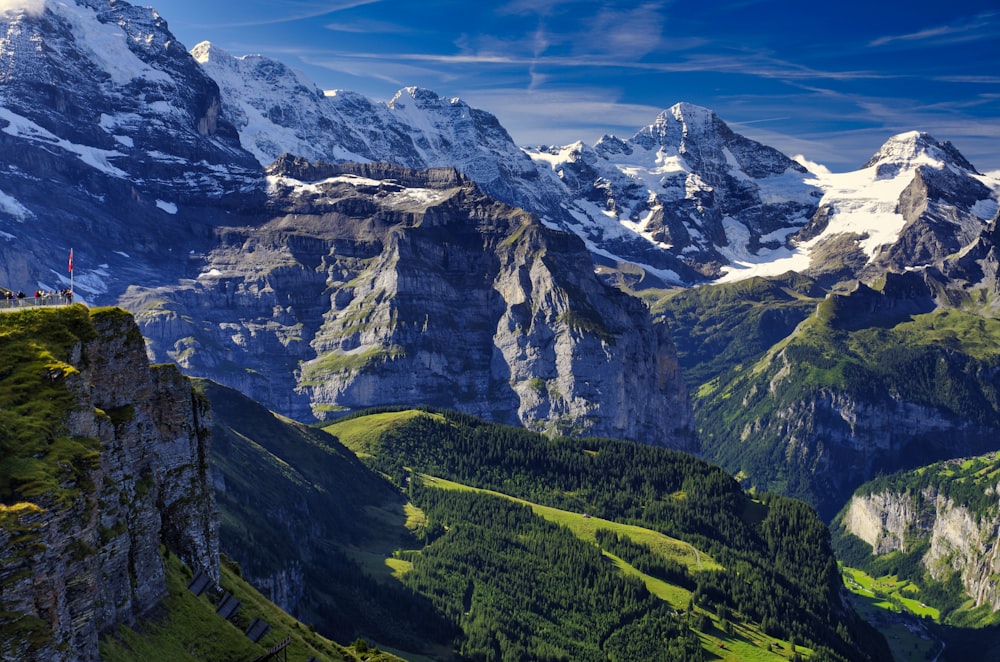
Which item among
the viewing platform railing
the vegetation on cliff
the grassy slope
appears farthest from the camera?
the viewing platform railing

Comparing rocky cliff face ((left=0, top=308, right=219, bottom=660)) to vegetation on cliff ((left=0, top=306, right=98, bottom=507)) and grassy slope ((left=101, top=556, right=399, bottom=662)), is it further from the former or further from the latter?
grassy slope ((left=101, top=556, right=399, bottom=662))

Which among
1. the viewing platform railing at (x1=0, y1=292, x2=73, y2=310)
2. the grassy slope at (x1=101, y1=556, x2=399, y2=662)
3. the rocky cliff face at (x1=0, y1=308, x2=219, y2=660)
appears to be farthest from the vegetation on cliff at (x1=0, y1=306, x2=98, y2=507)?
the grassy slope at (x1=101, y1=556, x2=399, y2=662)

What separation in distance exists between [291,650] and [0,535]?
54.2m

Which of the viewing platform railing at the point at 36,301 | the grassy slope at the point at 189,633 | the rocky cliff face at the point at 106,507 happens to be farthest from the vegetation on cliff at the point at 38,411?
the grassy slope at the point at 189,633

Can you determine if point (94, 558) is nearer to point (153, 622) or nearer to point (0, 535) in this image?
point (0, 535)

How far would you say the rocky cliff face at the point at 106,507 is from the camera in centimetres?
5297

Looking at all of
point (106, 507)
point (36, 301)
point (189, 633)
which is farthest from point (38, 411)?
point (189, 633)

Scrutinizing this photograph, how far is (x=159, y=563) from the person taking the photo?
74.2 m

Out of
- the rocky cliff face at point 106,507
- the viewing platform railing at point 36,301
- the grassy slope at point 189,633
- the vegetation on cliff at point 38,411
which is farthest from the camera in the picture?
the viewing platform railing at point 36,301

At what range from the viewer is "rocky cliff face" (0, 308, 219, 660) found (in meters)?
53.0

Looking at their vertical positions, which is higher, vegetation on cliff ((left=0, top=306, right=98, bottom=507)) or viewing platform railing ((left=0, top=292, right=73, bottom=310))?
viewing platform railing ((left=0, top=292, right=73, bottom=310))

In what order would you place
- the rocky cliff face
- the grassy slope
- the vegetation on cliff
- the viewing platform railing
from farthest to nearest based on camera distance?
the viewing platform railing, the grassy slope, the vegetation on cliff, the rocky cliff face

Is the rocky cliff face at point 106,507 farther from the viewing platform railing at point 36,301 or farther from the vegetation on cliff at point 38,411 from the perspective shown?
the viewing platform railing at point 36,301

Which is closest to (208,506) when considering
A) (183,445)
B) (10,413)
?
(183,445)
